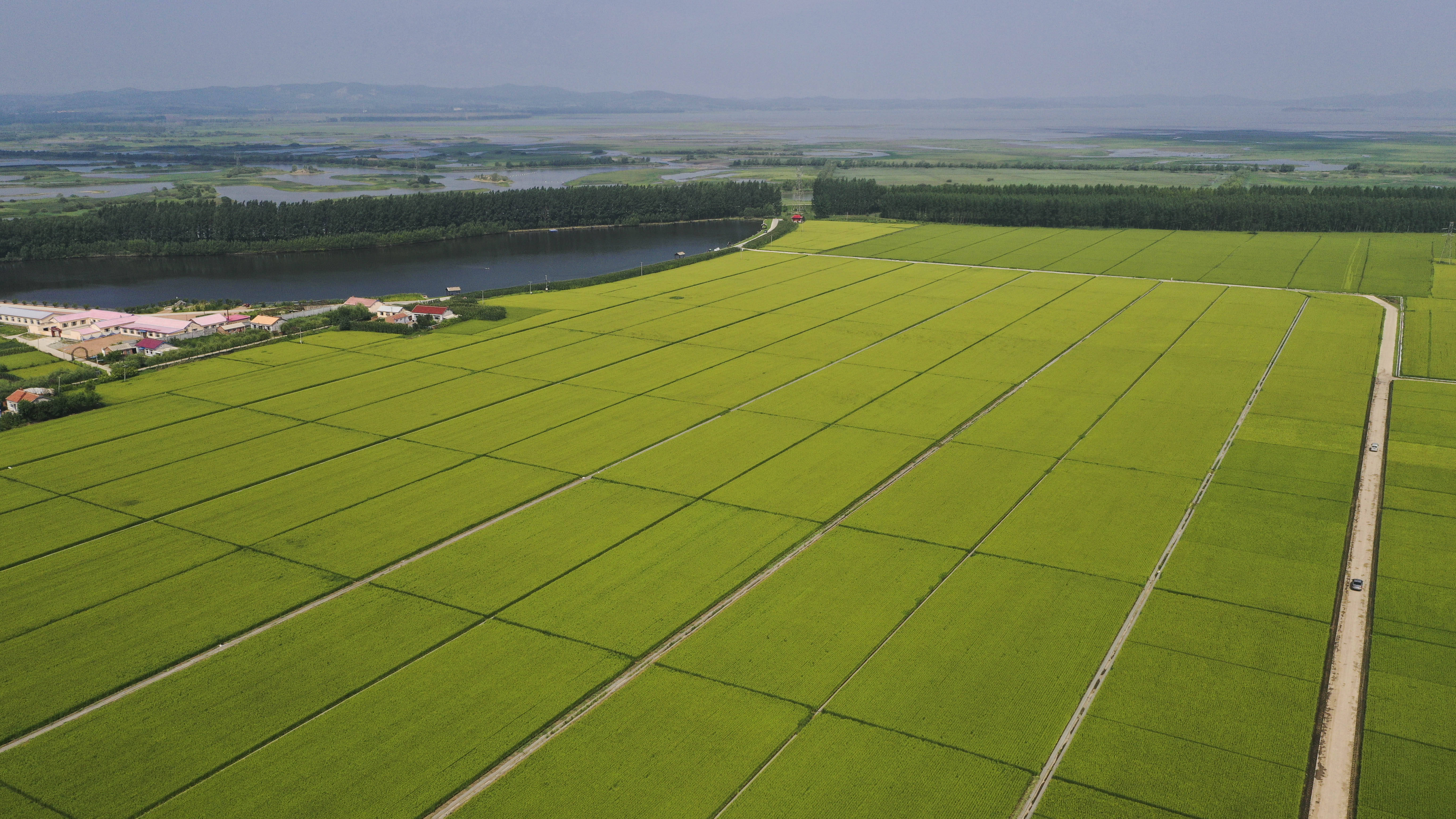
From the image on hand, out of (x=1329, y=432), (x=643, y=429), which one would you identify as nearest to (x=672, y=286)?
(x=643, y=429)

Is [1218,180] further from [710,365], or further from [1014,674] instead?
[1014,674]

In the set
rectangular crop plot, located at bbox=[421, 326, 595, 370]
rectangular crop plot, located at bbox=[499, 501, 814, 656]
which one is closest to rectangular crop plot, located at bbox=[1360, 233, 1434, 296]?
rectangular crop plot, located at bbox=[421, 326, 595, 370]

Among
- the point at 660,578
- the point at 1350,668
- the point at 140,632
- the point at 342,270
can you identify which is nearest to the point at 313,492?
the point at 140,632

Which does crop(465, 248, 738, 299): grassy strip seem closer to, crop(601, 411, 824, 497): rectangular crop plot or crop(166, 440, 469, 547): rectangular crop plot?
crop(166, 440, 469, 547): rectangular crop plot

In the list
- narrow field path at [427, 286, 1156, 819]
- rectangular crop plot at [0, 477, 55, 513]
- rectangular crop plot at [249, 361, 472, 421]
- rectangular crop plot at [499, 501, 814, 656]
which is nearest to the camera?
narrow field path at [427, 286, 1156, 819]

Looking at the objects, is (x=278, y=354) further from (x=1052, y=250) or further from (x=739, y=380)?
(x=1052, y=250)

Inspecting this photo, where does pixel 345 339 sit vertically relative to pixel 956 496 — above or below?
above
